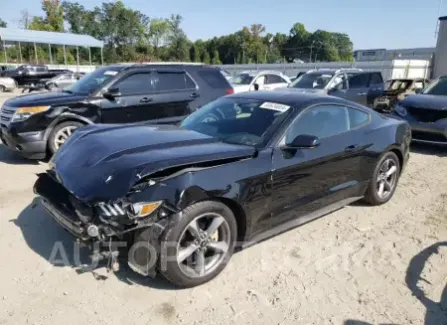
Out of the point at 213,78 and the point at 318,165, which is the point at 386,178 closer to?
the point at 318,165

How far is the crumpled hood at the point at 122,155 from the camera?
289 centimetres

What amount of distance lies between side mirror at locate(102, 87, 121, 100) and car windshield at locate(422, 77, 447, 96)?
24.2 ft

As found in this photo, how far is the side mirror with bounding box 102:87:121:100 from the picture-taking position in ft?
21.6

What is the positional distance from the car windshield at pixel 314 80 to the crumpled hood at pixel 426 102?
3.37 metres

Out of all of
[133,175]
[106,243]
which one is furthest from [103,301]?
[133,175]

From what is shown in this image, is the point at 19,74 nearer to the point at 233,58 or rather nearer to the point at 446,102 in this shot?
the point at 446,102

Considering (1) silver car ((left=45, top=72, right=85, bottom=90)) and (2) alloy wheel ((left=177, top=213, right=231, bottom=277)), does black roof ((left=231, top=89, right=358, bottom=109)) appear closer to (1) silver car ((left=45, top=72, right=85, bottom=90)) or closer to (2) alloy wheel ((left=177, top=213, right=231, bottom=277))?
(2) alloy wheel ((left=177, top=213, right=231, bottom=277))

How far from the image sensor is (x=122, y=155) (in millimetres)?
3180

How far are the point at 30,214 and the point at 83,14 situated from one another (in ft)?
236

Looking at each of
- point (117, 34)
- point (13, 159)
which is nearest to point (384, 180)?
point (13, 159)

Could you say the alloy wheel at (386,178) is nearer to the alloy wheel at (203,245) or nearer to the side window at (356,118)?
the side window at (356,118)

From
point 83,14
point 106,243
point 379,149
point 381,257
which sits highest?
point 83,14

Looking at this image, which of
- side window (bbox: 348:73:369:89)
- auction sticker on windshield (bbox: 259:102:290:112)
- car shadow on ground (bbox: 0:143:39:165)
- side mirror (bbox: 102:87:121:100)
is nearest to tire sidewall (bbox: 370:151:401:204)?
auction sticker on windshield (bbox: 259:102:290:112)

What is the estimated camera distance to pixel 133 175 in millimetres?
2857
